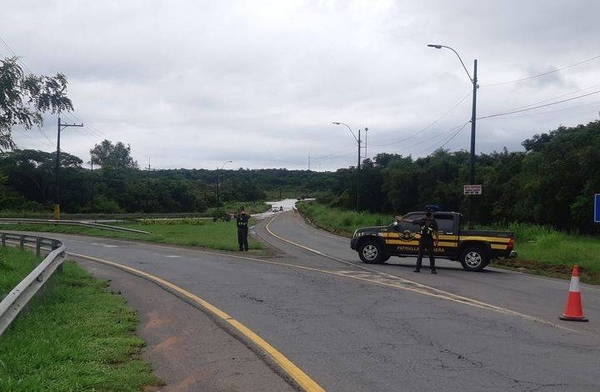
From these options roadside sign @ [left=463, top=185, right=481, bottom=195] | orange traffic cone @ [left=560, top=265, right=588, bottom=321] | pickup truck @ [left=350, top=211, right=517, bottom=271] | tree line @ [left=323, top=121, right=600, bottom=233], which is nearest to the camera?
orange traffic cone @ [left=560, top=265, right=588, bottom=321]

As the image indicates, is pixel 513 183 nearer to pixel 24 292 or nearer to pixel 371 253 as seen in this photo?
pixel 371 253

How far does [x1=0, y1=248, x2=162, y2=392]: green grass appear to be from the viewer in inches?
241

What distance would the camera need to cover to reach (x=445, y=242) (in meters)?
20.2

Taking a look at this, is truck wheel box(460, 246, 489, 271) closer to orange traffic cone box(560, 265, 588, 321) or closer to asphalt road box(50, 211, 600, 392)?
asphalt road box(50, 211, 600, 392)

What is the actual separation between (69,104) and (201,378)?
18.8 meters

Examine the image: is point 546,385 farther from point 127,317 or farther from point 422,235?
point 422,235

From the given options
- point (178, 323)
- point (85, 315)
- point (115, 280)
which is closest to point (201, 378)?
point (178, 323)

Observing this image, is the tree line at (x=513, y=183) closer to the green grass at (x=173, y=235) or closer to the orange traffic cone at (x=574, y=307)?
the green grass at (x=173, y=235)

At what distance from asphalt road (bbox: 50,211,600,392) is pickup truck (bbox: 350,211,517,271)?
176cm

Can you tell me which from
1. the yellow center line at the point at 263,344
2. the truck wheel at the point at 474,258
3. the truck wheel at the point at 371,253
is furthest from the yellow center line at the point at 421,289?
the yellow center line at the point at 263,344

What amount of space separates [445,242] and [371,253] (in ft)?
8.01

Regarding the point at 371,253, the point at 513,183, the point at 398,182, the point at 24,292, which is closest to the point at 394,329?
the point at 24,292

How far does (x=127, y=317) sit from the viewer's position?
1012 cm

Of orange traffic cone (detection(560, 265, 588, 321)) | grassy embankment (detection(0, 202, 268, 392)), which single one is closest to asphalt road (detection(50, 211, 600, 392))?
orange traffic cone (detection(560, 265, 588, 321))
